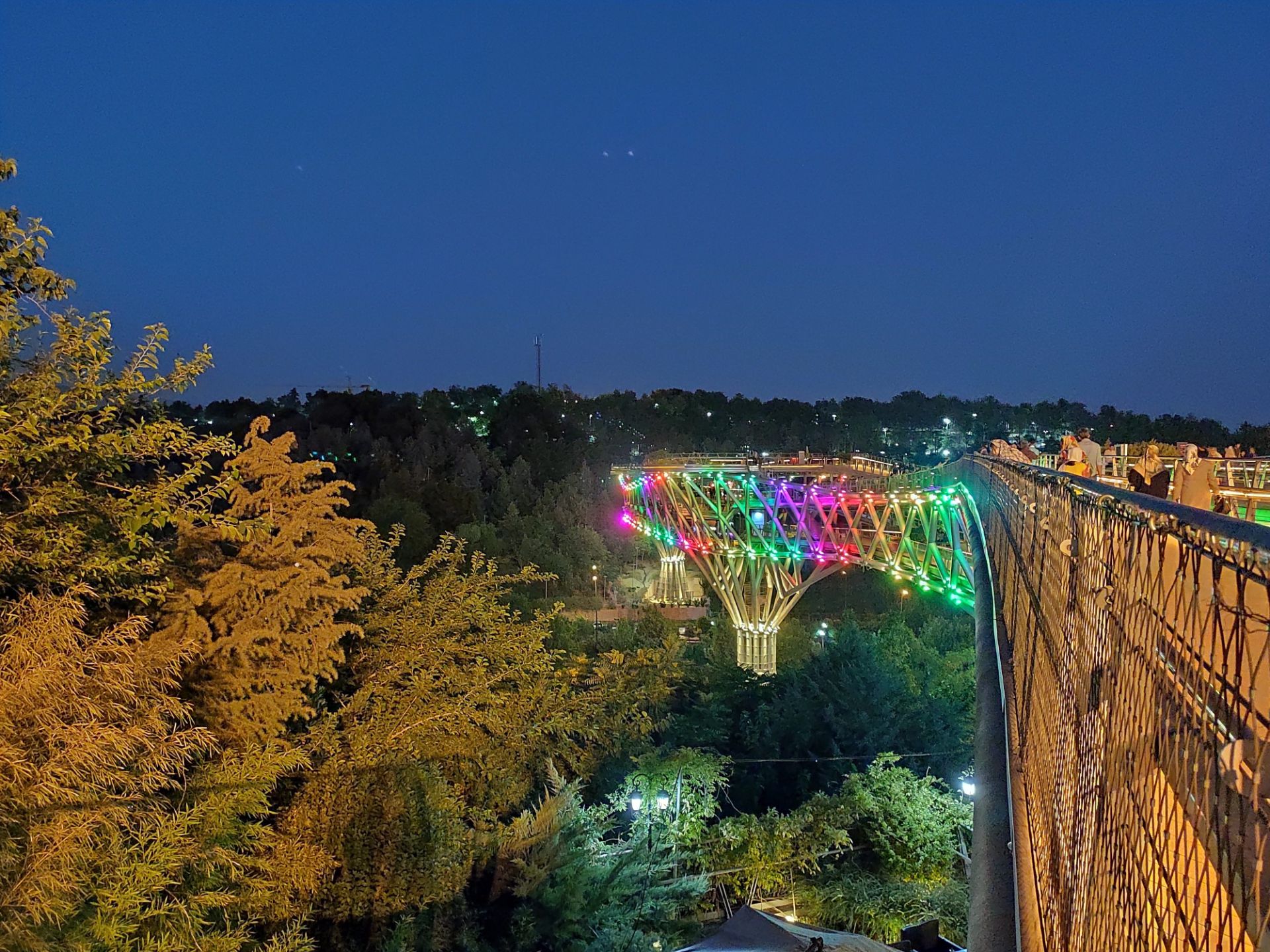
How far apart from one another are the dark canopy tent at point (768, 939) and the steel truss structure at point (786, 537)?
550cm

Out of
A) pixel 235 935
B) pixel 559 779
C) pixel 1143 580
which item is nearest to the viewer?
pixel 1143 580

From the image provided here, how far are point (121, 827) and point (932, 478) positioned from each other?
1455 centimetres

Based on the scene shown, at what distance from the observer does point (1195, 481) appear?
6754 mm

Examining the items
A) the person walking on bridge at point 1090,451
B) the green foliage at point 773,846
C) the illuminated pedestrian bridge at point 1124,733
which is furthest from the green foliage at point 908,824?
the illuminated pedestrian bridge at point 1124,733

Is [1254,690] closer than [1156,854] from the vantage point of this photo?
Yes

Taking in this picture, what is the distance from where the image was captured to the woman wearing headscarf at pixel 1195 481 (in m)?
6.74

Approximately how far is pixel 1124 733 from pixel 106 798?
5634 mm

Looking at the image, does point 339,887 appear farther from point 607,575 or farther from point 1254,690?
point 607,575

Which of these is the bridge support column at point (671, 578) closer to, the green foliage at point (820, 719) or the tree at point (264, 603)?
the green foliage at point (820, 719)

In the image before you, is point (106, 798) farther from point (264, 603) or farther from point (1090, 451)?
point (1090, 451)

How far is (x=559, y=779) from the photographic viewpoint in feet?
40.7

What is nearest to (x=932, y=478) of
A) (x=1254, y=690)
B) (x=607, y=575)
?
(x=1254, y=690)

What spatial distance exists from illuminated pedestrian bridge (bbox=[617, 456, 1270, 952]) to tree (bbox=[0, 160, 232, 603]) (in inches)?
236

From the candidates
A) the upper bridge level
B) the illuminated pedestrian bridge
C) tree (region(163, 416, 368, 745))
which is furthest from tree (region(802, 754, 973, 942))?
the upper bridge level
